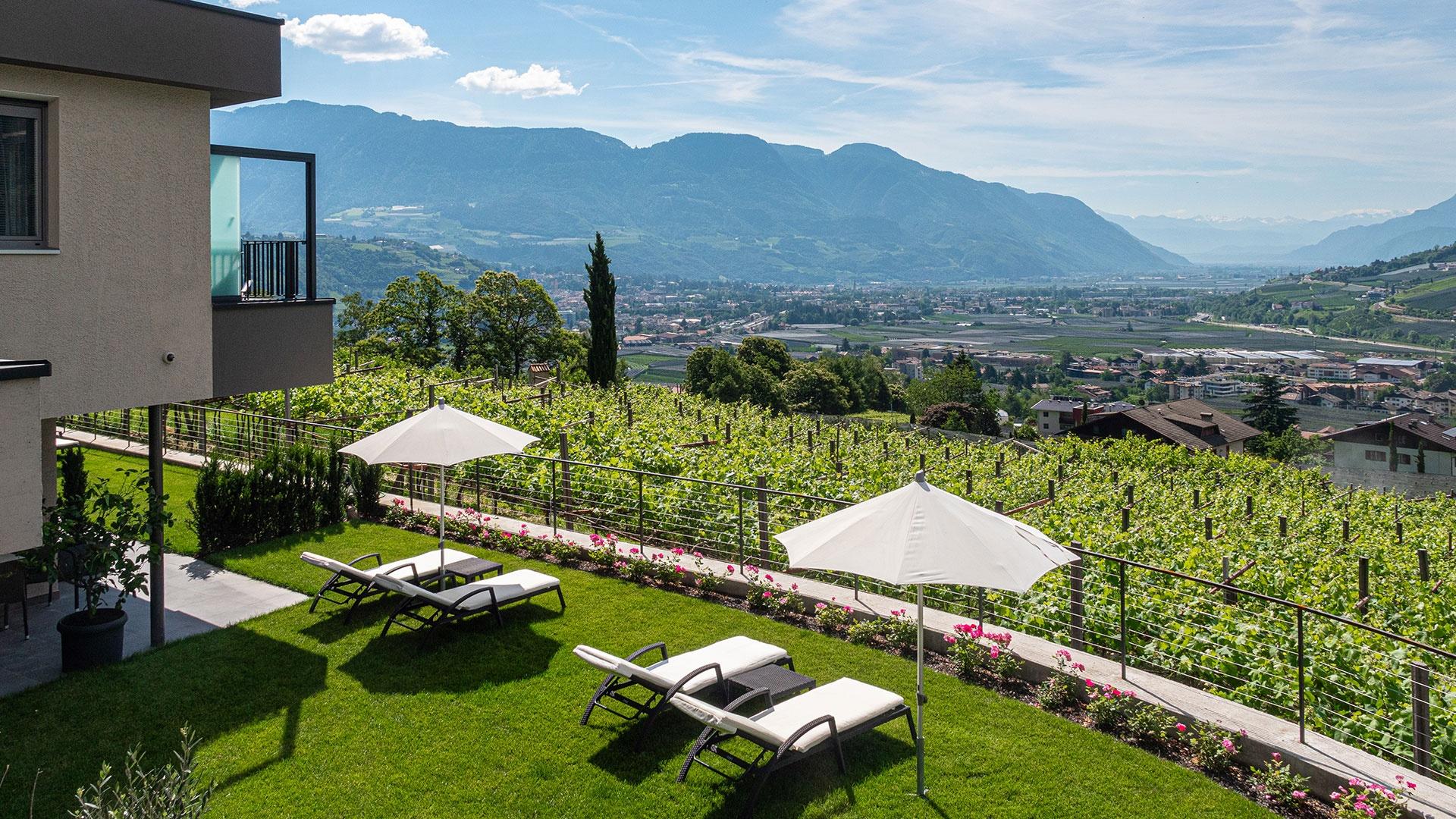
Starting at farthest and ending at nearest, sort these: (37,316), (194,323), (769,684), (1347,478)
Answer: (1347,478), (194,323), (37,316), (769,684)

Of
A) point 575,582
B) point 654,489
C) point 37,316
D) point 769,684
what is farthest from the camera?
point 654,489

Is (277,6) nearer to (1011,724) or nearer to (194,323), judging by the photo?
(194,323)

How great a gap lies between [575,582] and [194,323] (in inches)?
165

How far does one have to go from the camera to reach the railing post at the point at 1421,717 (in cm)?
571

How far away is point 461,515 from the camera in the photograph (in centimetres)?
1177

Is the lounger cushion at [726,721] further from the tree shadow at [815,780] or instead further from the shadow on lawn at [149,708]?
the shadow on lawn at [149,708]

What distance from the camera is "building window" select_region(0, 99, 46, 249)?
265 inches

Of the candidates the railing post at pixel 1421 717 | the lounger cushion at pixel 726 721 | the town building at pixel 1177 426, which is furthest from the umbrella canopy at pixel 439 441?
the town building at pixel 1177 426

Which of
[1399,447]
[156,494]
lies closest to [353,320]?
[156,494]

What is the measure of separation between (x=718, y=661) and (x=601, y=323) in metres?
34.1

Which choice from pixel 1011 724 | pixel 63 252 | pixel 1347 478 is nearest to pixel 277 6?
pixel 63 252

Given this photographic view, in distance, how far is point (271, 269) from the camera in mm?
9398

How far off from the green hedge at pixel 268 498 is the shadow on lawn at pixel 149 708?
2.98 metres

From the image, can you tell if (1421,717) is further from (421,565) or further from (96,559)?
(96,559)
